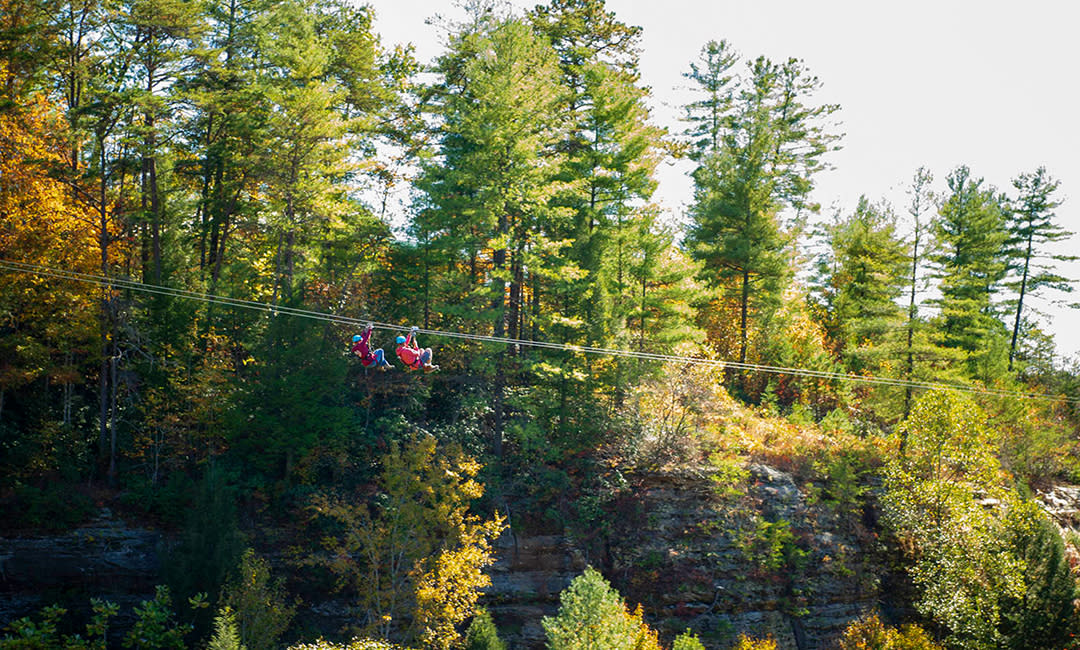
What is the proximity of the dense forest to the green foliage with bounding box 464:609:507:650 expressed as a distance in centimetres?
8

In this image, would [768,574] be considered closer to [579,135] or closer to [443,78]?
[579,135]

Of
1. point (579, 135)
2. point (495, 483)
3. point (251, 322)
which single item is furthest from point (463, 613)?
point (579, 135)

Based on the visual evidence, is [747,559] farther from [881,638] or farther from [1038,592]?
[1038,592]

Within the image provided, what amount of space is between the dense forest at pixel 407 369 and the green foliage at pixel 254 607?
0.27 feet

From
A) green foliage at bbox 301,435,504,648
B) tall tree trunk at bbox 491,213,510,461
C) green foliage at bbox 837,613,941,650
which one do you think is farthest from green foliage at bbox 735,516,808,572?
green foliage at bbox 301,435,504,648

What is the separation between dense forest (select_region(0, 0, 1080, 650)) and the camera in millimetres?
18438

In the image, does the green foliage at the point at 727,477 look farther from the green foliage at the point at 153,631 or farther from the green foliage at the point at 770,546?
the green foliage at the point at 153,631

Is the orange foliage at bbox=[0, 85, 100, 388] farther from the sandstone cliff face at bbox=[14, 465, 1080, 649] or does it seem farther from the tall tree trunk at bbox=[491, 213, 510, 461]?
the tall tree trunk at bbox=[491, 213, 510, 461]

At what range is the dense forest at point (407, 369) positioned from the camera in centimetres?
1844

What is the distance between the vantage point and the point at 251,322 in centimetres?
2270

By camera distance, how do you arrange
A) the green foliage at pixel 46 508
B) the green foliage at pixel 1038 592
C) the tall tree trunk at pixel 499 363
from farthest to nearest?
the tall tree trunk at pixel 499 363 < the green foliage at pixel 46 508 < the green foliage at pixel 1038 592

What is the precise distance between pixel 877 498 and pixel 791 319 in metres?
8.08

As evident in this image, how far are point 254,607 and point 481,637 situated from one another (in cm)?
567

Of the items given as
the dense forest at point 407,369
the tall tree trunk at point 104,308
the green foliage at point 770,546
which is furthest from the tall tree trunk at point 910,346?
the tall tree trunk at point 104,308
